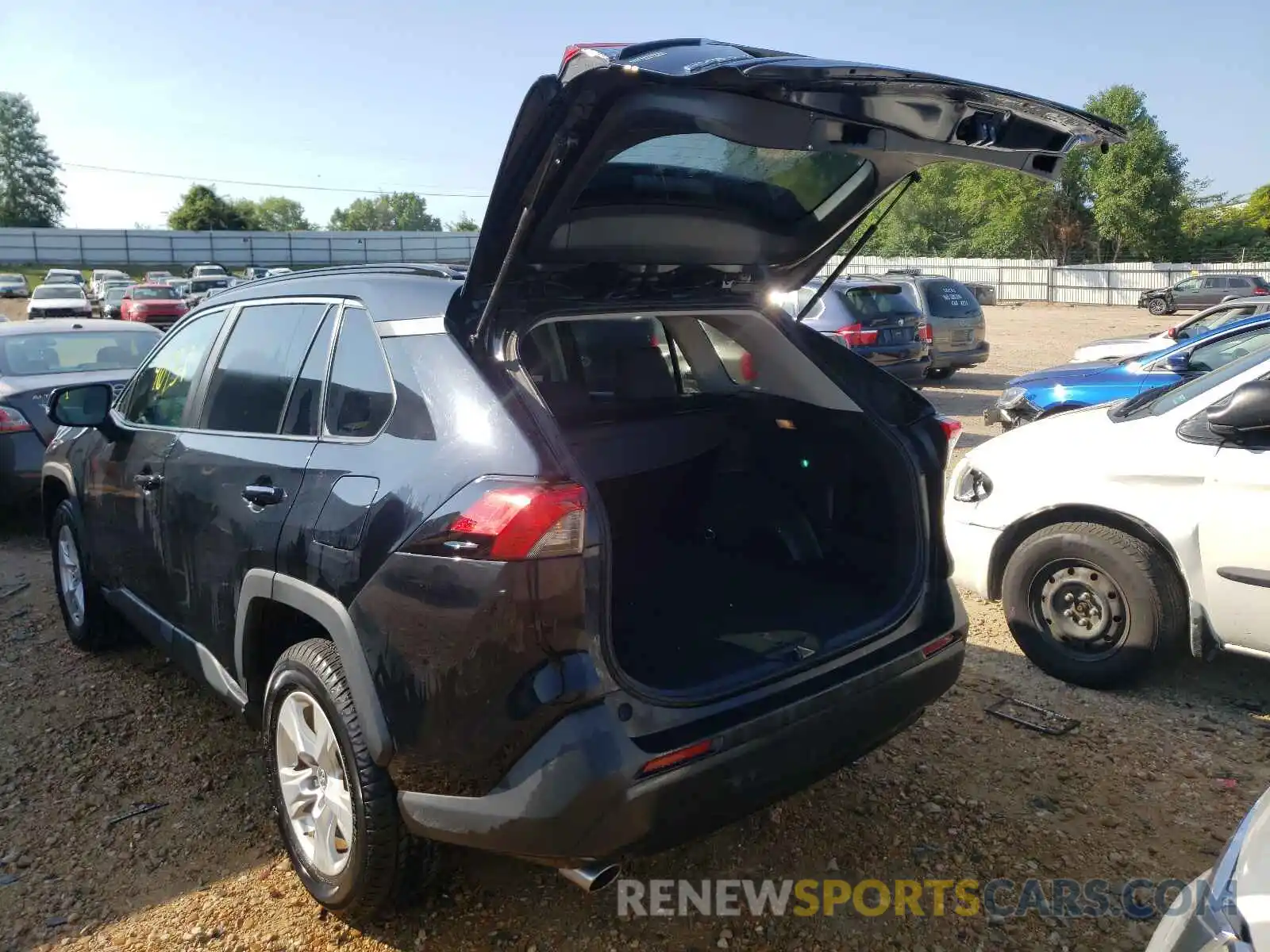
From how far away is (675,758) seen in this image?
2.21 metres

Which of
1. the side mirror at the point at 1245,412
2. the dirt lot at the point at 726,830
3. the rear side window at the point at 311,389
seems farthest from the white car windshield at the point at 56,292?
the side mirror at the point at 1245,412

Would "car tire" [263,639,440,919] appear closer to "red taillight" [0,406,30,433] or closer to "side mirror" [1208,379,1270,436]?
"side mirror" [1208,379,1270,436]

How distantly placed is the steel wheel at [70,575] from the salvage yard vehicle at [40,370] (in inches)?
72.6

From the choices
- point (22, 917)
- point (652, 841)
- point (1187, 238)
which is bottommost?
point (22, 917)

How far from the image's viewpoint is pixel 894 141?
2432 millimetres

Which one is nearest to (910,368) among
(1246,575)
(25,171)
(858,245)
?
(1246,575)

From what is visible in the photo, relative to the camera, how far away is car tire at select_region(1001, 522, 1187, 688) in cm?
384

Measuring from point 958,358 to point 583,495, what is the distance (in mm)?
12185

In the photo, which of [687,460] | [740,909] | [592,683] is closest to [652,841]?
[592,683]

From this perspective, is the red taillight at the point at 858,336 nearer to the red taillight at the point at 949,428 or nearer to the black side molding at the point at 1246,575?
the black side molding at the point at 1246,575

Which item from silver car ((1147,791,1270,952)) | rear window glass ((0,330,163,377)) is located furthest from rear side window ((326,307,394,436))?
rear window glass ((0,330,163,377))

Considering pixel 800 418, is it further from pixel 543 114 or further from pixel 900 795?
pixel 543 114

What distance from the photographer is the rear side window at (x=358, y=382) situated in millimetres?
2613

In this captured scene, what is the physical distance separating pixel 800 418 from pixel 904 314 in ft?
28.8
